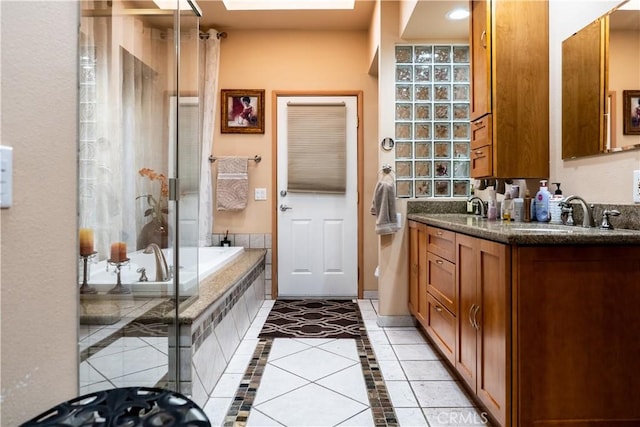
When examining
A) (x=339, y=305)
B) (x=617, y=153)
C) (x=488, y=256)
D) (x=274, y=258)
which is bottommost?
(x=339, y=305)

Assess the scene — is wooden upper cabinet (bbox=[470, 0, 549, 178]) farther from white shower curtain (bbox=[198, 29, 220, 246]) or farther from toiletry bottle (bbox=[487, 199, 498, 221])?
white shower curtain (bbox=[198, 29, 220, 246])

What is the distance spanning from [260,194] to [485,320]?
9.09ft

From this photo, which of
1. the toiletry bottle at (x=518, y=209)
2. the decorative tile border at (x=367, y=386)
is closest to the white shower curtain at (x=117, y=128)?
the decorative tile border at (x=367, y=386)

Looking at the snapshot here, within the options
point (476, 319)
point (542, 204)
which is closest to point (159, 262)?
point (476, 319)

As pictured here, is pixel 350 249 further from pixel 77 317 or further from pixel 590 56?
pixel 77 317

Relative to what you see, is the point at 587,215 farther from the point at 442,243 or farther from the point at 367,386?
the point at 367,386

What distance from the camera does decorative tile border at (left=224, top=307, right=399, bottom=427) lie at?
1.74m

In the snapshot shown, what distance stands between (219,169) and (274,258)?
41.4 inches

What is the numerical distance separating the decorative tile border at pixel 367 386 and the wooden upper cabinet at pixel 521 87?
1.31 metres

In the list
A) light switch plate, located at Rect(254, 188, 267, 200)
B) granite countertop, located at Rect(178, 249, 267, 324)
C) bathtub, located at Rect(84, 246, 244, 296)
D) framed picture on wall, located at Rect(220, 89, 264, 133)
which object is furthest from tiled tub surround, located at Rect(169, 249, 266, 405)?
framed picture on wall, located at Rect(220, 89, 264, 133)

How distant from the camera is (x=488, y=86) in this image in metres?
2.20

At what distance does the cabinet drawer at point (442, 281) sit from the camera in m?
2.03

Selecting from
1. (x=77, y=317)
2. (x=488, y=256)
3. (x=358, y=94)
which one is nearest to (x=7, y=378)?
(x=77, y=317)

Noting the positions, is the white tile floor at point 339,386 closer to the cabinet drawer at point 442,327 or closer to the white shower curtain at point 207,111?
the cabinet drawer at point 442,327
